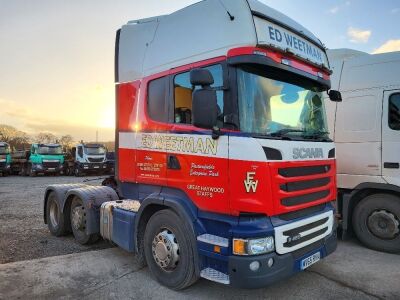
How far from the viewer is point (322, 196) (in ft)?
15.2

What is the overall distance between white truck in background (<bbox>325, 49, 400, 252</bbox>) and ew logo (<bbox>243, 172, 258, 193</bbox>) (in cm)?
367

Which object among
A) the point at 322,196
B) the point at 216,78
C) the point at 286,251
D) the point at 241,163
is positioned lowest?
the point at 286,251

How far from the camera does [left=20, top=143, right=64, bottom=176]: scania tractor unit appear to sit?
26.5 metres

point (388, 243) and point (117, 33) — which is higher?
point (117, 33)

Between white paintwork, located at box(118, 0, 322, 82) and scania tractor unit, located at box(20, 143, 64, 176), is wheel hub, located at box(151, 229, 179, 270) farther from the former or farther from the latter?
scania tractor unit, located at box(20, 143, 64, 176)

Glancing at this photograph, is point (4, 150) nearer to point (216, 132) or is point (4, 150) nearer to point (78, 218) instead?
point (78, 218)

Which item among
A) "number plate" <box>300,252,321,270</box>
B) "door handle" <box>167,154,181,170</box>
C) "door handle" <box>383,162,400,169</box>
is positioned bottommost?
"number plate" <box>300,252,321,270</box>

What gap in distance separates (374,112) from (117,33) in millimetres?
4666

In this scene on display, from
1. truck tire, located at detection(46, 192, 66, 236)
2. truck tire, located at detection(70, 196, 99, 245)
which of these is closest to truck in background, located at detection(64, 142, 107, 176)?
truck tire, located at detection(46, 192, 66, 236)

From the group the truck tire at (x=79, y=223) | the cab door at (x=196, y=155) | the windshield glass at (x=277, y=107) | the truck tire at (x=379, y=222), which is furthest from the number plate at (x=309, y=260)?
the truck tire at (x=79, y=223)

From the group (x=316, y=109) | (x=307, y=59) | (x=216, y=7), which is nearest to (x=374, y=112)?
(x=316, y=109)

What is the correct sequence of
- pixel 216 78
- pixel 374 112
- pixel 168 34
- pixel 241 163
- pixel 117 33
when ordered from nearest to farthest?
pixel 241 163 < pixel 216 78 < pixel 168 34 < pixel 117 33 < pixel 374 112

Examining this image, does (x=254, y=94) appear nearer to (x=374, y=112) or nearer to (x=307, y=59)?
(x=307, y=59)

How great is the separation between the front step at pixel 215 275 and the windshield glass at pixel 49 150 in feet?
83.6
